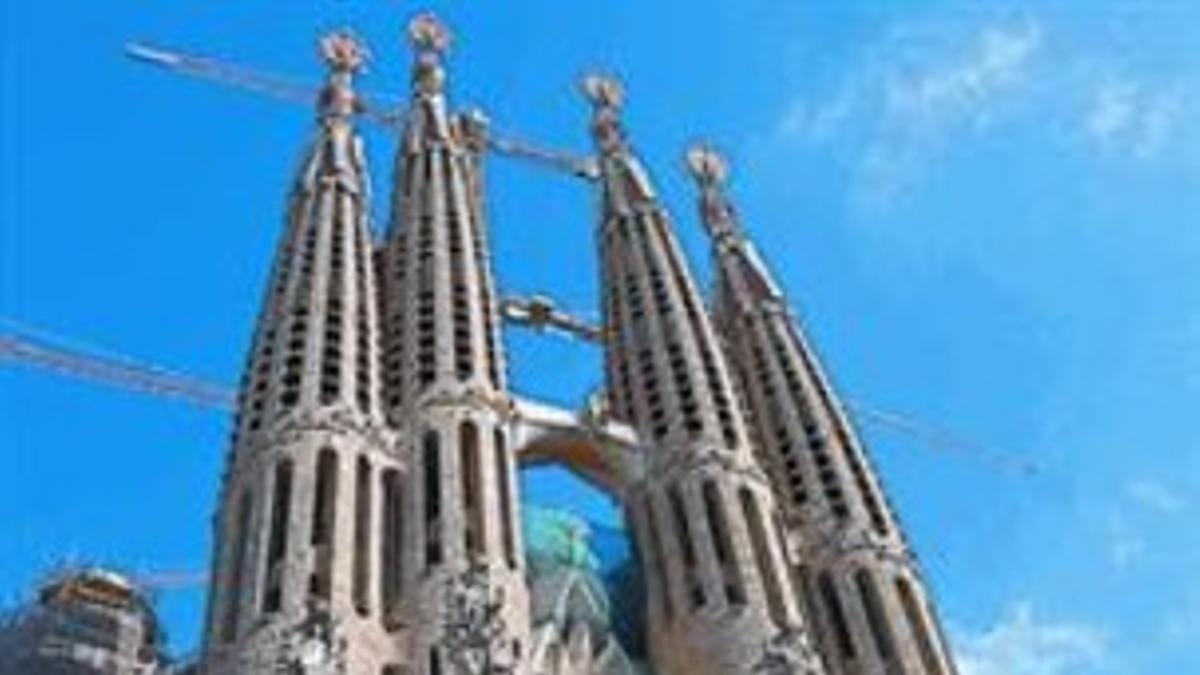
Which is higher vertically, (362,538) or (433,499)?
(433,499)

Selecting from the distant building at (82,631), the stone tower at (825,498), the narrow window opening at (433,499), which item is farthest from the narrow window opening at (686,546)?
the distant building at (82,631)

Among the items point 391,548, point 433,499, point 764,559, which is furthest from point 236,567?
point 764,559

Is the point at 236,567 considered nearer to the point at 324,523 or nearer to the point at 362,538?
the point at 324,523

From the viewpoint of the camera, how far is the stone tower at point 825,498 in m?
37.2

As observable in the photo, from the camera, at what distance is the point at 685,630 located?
36.1 meters

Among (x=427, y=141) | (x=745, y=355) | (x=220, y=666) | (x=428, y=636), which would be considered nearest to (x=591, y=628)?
(x=428, y=636)

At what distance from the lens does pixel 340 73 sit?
5162 cm

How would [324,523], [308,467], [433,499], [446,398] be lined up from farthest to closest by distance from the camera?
[446,398], [433,499], [308,467], [324,523]

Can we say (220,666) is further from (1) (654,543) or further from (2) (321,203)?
(2) (321,203)

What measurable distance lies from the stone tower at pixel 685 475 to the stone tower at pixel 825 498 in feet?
3.91

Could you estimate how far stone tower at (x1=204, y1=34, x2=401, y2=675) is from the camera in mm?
32031

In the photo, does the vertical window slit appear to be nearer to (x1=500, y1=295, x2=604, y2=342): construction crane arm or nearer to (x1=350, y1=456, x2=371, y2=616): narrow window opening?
(x1=350, y1=456, x2=371, y2=616): narrow window opening

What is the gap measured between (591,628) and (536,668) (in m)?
3.02

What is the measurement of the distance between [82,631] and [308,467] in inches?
429
